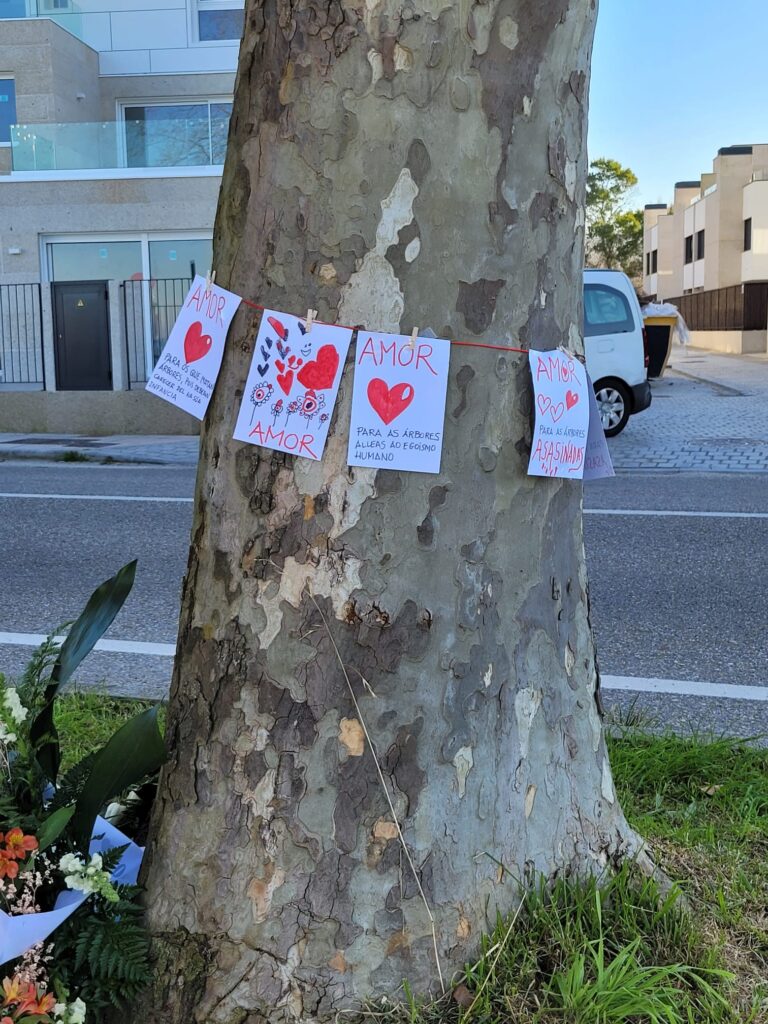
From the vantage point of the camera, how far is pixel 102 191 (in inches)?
761

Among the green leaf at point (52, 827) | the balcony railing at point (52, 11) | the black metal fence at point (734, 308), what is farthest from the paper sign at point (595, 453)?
the black metal fence at point (734, 308)

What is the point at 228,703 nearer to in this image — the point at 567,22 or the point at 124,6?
the point at 567,22

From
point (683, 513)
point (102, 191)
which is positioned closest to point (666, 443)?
point (683, 513)

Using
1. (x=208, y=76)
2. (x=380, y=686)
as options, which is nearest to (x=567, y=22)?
(x=380, y=686)

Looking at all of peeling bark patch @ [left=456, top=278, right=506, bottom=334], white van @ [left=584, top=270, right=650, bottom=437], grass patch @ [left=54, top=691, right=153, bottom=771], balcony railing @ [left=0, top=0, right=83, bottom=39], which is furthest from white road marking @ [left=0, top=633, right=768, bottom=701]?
balcony railing @ [left=0, top=0, right=83, bottom=39]

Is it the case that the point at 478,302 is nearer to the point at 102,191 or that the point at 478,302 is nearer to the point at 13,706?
the point at 13,706

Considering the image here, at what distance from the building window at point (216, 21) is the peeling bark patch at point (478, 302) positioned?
891 inches

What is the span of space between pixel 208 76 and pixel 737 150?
27694mm

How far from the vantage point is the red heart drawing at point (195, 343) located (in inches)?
78.5

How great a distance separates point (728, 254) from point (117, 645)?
4239cm

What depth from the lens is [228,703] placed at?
1.95m

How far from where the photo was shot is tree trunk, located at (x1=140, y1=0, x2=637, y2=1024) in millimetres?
1805

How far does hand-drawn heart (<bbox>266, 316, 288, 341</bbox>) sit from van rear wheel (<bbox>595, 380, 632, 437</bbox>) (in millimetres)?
11807

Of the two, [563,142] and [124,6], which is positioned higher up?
[124,6]
